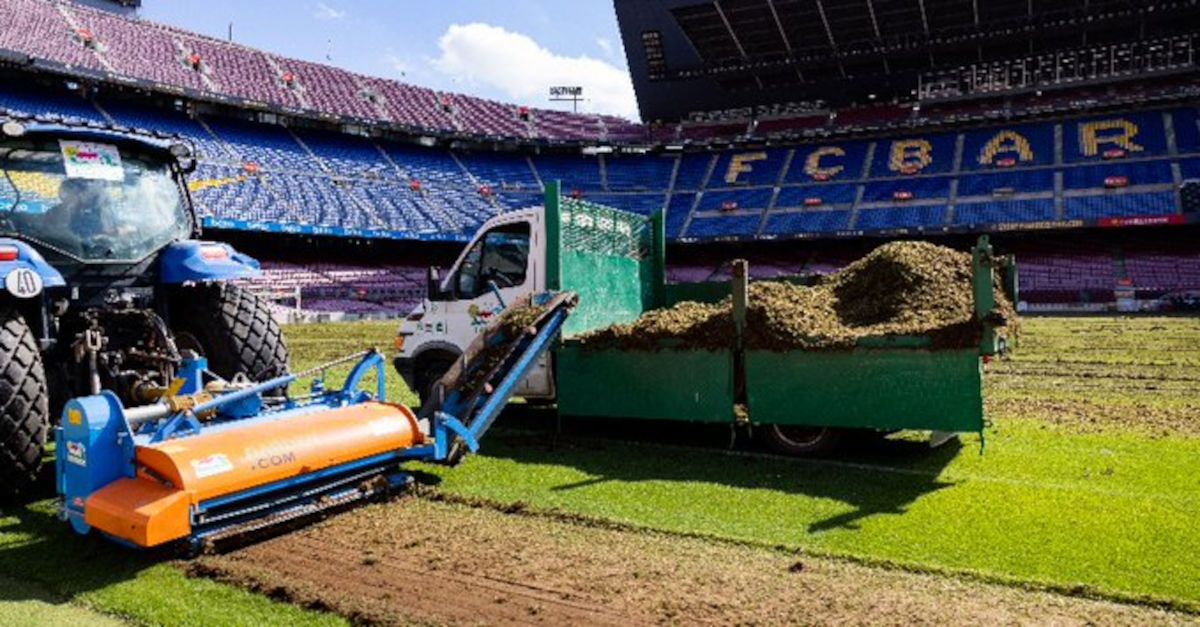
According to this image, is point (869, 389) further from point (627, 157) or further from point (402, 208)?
point (627, 157)

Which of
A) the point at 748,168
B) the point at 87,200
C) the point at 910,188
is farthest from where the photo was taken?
the point at 748,168

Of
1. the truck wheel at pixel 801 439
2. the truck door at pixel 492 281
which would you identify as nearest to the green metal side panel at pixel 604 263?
the truck door at pixel 492 281

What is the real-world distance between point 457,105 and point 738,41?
19864 millimetres

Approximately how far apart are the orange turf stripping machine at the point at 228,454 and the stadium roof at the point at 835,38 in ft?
130

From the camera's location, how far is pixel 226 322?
666cm

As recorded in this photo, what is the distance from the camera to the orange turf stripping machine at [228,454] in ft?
14.3

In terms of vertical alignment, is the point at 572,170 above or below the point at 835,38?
below

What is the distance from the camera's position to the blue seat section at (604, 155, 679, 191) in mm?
50375

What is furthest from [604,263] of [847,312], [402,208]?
[402,208]

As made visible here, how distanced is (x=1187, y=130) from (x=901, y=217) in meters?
13.7

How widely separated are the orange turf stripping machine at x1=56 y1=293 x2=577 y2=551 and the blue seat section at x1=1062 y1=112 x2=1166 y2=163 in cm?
4300

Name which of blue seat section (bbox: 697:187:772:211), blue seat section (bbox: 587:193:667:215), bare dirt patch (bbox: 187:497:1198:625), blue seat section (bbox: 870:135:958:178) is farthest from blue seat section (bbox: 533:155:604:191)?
bare dirt patch (bbox: 187:497:1198:625)

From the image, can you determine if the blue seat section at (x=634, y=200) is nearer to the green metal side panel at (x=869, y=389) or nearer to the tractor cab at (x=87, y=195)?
the green metal side panel at (x=869, y=389)

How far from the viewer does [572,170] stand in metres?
52.7
